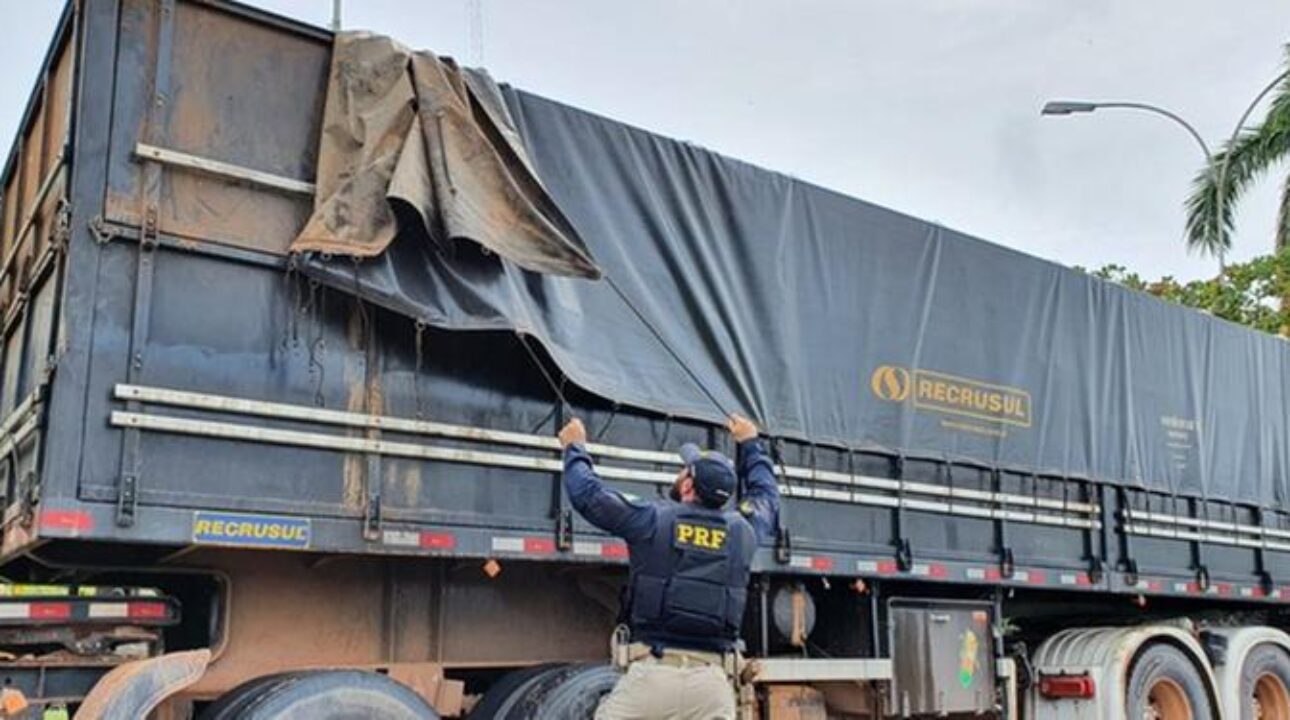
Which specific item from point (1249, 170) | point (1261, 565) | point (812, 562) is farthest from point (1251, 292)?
point (812, 562)

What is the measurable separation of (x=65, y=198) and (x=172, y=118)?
0.49 m

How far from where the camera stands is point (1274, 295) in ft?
70.7

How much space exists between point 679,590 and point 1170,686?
5.94 m

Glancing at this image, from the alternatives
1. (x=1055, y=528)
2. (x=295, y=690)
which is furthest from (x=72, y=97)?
(x=1055, y=528)

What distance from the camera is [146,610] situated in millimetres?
5172

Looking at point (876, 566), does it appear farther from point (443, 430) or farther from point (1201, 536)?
point (1201, 536)

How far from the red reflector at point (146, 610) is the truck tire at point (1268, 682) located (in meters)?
8.09

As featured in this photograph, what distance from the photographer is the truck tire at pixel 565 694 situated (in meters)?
5.78

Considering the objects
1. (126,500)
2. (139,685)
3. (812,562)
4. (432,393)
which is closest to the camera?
(126,500)

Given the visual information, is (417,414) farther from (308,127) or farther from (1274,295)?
(1274,295)

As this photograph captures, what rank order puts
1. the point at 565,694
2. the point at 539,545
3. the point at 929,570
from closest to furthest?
the point at 539,545 → the point at 565,694 → the point at 929,570

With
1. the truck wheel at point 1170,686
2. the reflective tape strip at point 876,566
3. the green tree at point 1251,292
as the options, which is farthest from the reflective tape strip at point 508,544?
the green tree at point 1251,292

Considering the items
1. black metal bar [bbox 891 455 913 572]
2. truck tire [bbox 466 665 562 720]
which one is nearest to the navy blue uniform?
truck tire [bbox 466 665 562 720]

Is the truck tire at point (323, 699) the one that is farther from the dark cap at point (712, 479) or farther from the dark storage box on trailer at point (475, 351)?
the dark cap at point (712, 479)
